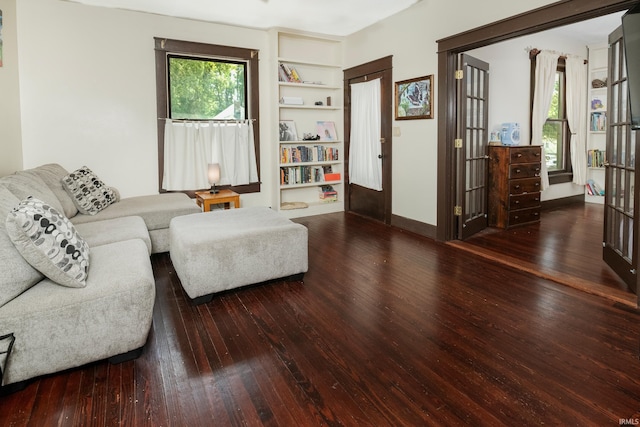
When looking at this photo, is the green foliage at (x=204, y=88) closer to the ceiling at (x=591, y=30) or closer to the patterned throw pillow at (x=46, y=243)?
the patterned throw pillow at (x=46, y=243)

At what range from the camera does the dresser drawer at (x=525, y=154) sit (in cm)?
484

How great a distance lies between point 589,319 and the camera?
8.07ft

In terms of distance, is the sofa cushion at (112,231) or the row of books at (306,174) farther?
the row of books at (306,174)

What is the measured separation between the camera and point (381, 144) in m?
5.21

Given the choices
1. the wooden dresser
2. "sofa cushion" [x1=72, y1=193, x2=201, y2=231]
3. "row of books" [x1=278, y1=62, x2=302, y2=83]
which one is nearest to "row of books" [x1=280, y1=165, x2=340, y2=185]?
"row of books" [x1=278, y1=62, x2=302, y2=83]

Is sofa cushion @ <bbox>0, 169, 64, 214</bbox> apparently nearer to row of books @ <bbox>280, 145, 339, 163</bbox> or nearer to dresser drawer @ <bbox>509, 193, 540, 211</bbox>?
row of books @ <bbox>280, 145, 339, 163</bbox>

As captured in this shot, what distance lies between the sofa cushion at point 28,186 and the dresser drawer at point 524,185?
15.9 feet

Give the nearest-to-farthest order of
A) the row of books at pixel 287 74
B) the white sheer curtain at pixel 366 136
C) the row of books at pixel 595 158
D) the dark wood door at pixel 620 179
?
the dark wood door at pixel 620 179
the white sheer curtain at pixel 366 136
the row of books at pixel 287 74
the row of books at pixel 595 158

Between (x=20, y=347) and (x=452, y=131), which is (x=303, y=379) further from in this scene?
(x=452, y=131)

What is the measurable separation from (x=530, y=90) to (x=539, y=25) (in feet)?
9.21

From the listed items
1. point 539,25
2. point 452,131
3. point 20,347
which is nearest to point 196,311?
point 20,347

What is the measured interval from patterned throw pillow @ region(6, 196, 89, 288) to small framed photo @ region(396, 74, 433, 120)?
3.69m

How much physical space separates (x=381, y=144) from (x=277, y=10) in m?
2.07

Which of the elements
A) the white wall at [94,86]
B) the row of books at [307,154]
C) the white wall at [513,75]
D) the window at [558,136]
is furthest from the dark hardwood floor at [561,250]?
the white wall at [94,86]
